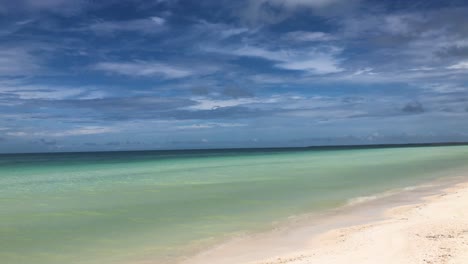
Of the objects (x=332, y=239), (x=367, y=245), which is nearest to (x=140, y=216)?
(x=332, y=239)

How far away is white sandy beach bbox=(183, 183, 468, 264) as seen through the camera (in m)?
7.54

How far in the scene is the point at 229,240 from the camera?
32.8 feet

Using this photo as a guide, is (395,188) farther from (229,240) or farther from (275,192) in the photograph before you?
(229,240)

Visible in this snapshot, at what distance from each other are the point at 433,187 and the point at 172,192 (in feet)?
40.4

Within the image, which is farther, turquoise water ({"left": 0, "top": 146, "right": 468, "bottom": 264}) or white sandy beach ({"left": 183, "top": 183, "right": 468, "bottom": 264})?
turquoise water ({"left": 0, "top": 146, "right": 468, "bottom": 264})

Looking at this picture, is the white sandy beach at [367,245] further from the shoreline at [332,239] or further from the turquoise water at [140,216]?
the turquoise water at [140,216]

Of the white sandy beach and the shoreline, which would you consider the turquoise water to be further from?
the white sandy beach

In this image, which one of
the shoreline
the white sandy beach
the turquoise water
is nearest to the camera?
the white sandy beach

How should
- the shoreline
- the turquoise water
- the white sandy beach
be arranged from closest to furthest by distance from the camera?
the white sandy beach → the shoreline → the turquoise water

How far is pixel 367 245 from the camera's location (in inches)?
333

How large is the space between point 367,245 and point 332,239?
1186mm

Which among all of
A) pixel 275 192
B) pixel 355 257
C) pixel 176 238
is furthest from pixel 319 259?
pixel 275 192

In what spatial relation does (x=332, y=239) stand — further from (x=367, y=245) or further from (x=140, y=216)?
(x=140, y=216)

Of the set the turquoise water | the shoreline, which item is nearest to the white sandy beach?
the shoreline
